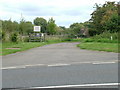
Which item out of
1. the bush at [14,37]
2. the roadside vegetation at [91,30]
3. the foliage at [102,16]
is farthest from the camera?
the foliage at [102,16]

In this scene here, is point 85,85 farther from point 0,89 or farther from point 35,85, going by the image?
point 0,89

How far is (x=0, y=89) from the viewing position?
17.0 feet

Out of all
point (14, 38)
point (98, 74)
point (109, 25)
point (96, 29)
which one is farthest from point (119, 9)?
point (98, 74)

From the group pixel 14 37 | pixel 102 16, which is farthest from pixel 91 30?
pixel 14 37

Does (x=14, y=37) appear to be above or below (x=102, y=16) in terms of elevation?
below

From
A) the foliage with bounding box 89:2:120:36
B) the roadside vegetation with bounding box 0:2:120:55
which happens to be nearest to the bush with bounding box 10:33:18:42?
the roadside vegetation with bounding box 0:2:120:55

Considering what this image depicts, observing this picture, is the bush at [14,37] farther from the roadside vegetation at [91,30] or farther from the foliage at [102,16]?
the foliage at [102,16]

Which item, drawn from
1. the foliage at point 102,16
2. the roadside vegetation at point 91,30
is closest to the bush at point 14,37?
the roadside vegetation at point 91,30

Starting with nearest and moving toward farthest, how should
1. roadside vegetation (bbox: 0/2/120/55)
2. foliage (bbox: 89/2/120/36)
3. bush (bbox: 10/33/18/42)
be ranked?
1. bush (bbox: 10/33/18/42)
2. roadside vegetation (bbox: 0/2/120/55)
3. foliage (bbox: 89/2/120/36)

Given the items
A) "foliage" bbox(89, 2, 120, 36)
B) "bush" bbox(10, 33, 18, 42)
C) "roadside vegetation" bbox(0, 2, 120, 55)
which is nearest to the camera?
"bush" bbox(10, 33, 18, 42)

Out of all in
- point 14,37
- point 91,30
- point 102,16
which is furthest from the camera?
point 91,30

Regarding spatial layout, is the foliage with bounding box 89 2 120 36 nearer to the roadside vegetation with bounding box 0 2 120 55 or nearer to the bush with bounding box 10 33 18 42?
the roadside vegetation with bounding box 0 2 120 55

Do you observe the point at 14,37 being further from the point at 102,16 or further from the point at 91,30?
the point at 91,30

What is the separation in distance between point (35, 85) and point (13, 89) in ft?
2.06
